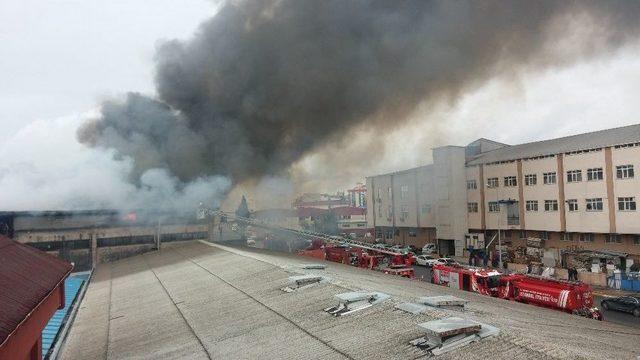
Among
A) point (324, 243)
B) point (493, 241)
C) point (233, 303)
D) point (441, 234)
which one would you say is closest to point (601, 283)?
point (493, 241)

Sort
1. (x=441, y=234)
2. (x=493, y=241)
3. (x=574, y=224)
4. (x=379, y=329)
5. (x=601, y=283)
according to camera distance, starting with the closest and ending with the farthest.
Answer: (x=379, y=329) → (x=601, y=283) → (x=574, y=224) → (x=493, y=241) → (x=441, y=234)

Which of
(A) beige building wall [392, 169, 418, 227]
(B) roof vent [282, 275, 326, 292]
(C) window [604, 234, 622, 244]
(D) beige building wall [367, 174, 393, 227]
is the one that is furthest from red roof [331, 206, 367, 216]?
(B) roof vent [282, 275, 326, 292]

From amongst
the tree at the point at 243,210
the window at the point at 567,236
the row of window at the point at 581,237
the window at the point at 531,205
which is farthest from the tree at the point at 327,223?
the window at the point at 567,236

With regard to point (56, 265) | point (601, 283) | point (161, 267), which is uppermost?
point (56, 265)

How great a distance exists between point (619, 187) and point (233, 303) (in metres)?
28.6

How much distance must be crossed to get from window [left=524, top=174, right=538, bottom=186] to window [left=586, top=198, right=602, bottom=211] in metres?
4.47

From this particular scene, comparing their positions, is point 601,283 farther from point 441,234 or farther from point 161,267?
point 161,267

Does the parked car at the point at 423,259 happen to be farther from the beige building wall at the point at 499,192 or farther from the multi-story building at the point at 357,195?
the multi-story building at the point at 357,195

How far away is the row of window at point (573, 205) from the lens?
29.6m

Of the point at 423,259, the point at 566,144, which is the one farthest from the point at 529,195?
the point at 423,259

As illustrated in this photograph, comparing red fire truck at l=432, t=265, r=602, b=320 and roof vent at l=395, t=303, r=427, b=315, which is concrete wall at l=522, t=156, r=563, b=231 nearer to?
red fire truck at l=432, t=265, r=602, b=320

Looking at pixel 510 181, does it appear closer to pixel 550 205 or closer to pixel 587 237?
pixel 550 205

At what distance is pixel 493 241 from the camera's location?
128 feet

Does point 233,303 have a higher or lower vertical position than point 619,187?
lower
